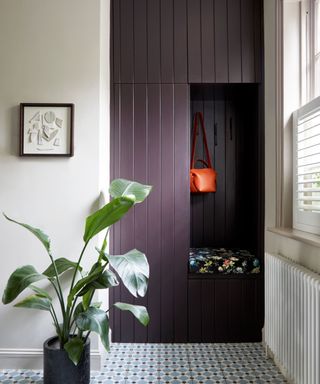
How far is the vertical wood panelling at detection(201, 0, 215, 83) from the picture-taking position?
241cm

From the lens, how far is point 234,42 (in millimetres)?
2416

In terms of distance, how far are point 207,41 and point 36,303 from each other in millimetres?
2174

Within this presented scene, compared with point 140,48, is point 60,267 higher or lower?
lower

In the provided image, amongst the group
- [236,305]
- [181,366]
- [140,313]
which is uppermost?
[140,313]

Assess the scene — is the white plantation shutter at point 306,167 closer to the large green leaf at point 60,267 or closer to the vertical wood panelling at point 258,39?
the vertical wood panelling at point 258,39

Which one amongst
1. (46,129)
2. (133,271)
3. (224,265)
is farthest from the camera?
(224,265)

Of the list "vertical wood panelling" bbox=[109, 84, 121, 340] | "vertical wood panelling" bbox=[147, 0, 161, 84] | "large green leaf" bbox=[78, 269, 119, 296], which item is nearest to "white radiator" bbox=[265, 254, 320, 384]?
"large green leaf" bbox=[78, 269, 119, 296]

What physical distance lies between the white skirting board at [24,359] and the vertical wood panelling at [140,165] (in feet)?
1.37

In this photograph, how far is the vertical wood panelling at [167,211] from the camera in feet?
7.85

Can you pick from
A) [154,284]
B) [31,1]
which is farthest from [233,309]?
[31,1]

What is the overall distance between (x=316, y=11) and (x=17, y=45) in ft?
6.33

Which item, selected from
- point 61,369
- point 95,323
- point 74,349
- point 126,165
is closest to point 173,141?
point 126,165

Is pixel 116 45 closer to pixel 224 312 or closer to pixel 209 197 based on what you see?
pixel 209 197

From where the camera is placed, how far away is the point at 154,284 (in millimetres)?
2396
